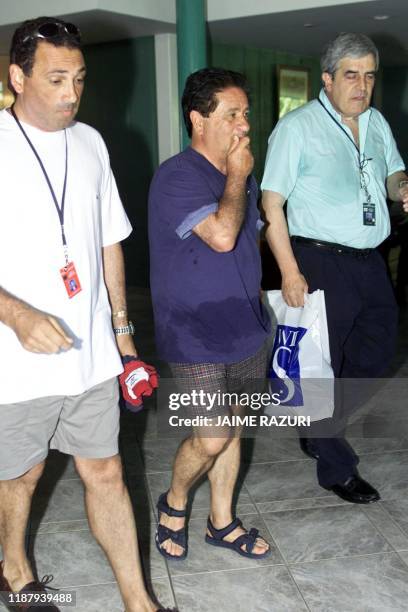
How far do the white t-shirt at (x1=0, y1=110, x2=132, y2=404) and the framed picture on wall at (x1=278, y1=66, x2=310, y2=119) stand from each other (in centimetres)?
644

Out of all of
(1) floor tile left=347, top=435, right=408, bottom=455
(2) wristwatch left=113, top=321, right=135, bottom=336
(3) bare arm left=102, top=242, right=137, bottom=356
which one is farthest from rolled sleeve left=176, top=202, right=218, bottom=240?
(1) floor tile left=347, top=435, right=408, bottom=455

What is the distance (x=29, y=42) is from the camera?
74.5 inches

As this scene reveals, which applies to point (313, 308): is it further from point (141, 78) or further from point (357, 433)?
point (141, 78)

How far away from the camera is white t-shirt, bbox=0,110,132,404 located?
6.12 feet

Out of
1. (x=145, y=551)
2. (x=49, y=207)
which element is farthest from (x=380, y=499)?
(x=49, y=207)

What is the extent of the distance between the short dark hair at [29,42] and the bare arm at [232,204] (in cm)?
51

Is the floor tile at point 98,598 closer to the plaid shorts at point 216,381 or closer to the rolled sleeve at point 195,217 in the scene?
the plaid shorts at point 216,381

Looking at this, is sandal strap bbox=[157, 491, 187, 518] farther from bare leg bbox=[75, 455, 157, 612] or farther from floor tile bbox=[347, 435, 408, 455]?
floor tile bbox=[347, 435, 408, 455]

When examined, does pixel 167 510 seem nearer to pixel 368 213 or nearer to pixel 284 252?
pixel 284 252

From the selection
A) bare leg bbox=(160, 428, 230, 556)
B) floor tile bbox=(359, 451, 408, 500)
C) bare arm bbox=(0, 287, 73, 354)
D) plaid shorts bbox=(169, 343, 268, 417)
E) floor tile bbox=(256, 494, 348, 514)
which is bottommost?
floor tile bbox=(359, 451, 408, 500)

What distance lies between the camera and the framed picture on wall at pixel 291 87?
8.15 metres

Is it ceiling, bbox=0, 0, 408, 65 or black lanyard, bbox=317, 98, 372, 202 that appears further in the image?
ceiling, bbox=0, 0, 408, 65

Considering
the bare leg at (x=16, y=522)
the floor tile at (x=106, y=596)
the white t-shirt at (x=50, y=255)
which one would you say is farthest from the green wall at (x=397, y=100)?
the bare leg at (x=16, y=522)

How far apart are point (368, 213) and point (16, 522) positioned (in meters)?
1.61
